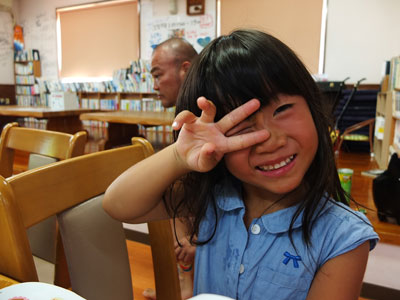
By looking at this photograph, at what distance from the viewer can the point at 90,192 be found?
73 cm

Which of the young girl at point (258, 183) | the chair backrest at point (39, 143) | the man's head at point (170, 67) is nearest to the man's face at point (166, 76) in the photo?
the man's head at point (170, 67)

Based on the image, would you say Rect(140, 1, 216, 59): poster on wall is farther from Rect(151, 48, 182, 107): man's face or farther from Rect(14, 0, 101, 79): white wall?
Rect(151, 48, 182, 107): man's face

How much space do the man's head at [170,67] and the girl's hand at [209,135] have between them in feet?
5.78

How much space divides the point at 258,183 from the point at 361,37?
4728 millimetres

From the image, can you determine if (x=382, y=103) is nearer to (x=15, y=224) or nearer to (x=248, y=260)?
(x=248, y=260)

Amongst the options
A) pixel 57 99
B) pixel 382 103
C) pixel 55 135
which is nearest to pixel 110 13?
pixel 57 99

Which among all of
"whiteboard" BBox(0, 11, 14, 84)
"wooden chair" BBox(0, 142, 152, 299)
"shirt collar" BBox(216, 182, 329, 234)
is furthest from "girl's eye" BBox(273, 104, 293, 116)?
"whiteboard" BBox(0, 11, 14, 84)

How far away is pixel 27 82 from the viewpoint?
7547mm

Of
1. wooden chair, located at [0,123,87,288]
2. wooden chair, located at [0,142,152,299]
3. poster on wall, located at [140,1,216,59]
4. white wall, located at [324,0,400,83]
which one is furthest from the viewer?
poster on wall, located at [140,1,216,59]

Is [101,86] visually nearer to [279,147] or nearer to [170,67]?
[170,67]

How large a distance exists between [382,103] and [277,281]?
3.96 metres

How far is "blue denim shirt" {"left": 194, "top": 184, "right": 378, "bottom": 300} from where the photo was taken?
2.04ft

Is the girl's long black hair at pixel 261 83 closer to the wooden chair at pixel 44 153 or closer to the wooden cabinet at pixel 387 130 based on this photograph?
the wooden chair at pixel 44 153

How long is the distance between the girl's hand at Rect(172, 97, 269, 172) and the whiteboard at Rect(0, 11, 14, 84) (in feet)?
26.9
